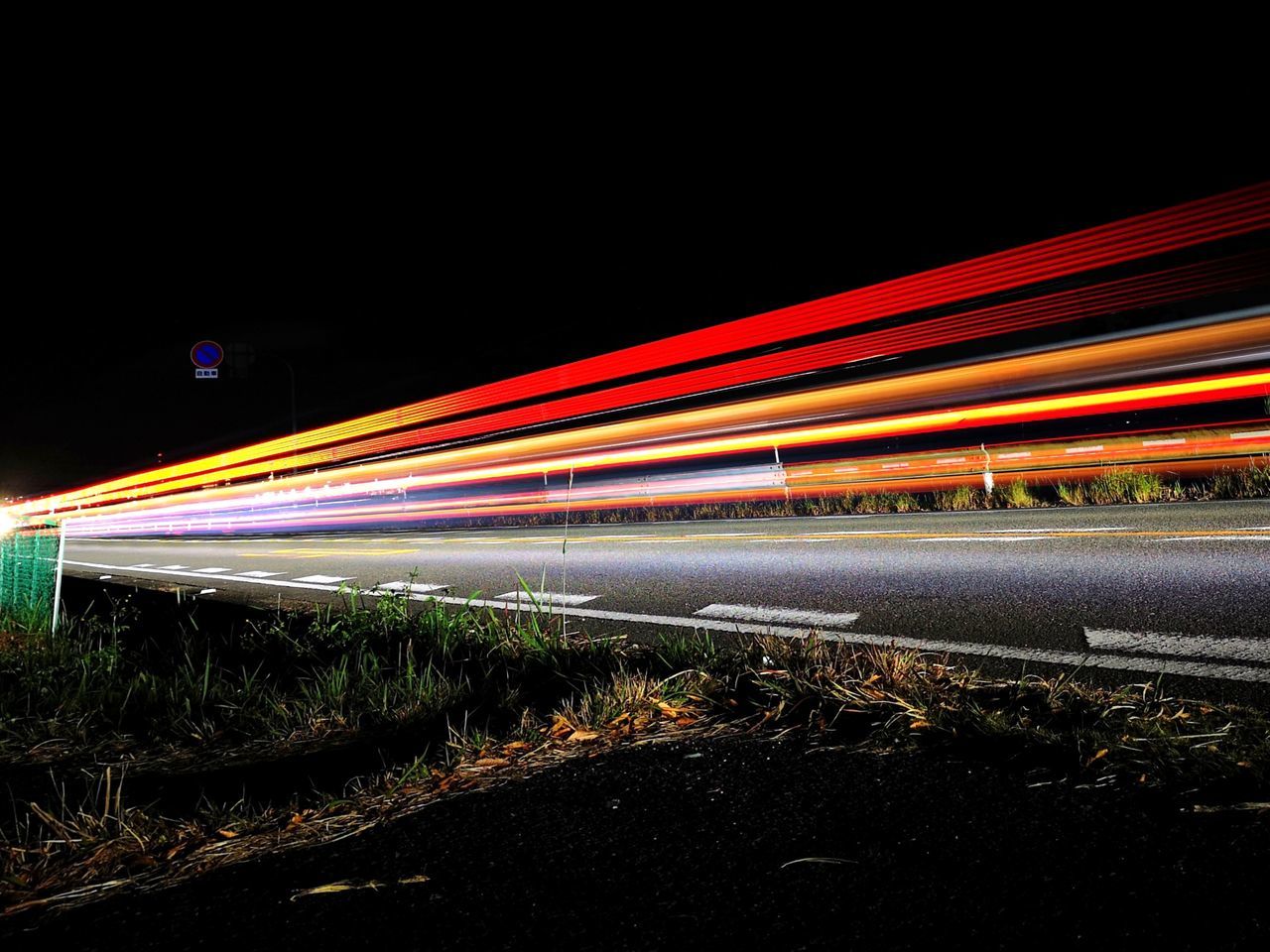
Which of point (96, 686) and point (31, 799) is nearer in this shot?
point (31, 799)

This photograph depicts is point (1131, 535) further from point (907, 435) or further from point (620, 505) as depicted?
point (620, 505)

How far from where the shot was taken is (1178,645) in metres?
3.45

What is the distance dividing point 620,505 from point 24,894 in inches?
629

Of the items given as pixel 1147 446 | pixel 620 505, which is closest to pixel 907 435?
pixel 1147 446

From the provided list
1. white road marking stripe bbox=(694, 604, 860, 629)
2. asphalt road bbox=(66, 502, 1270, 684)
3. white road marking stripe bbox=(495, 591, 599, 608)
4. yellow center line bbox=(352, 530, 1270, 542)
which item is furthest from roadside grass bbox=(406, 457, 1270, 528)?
white road marking stripe bbox=(694, 604, 860, 629)

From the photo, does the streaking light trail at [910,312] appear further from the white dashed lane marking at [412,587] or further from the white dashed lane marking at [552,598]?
the white dashed lane marking at [552,598]

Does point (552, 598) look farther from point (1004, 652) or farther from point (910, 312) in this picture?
point (910, 312)

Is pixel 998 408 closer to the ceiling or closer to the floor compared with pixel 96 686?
closer to the ceiling

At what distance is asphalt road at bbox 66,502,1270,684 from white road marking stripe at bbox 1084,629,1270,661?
13mm

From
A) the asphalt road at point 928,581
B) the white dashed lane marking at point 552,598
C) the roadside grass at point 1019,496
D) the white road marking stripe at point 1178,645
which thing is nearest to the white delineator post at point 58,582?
the asphalt road at point 928,581

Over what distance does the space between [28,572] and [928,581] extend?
24.9 ft

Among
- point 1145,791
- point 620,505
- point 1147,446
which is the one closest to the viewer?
point 1145,791

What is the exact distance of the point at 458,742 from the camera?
252 cm

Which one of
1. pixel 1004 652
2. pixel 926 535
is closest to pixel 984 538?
pixel 926 535
